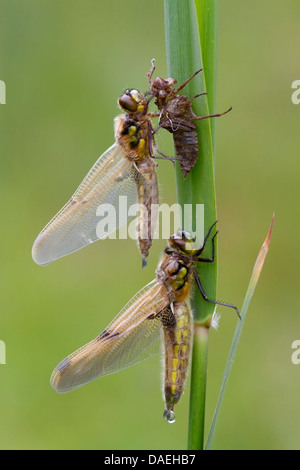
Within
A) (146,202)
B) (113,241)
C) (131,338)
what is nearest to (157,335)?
(131,338)


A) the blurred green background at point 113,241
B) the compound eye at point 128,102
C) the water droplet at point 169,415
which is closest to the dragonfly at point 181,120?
the compound eye at point 128,102

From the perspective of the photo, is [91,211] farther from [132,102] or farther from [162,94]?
[162,94]

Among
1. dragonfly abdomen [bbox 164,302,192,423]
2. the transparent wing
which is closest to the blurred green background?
the transparent wing

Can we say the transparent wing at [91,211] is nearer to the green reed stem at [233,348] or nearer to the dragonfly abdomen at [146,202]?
the dragonfly abdomen at [146,202]

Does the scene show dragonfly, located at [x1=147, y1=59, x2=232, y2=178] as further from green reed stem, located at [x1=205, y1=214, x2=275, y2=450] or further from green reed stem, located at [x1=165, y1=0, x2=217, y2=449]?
green reed stem, located at [x1=205, y1=214, x2=275, y2=450]

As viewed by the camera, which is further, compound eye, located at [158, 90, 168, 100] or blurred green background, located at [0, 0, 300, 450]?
blurred green background, located at [0, 0, 300, 450]

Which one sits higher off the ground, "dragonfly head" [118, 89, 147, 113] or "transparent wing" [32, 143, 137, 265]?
"dragonfly head" [118, 89, 147, 113]
